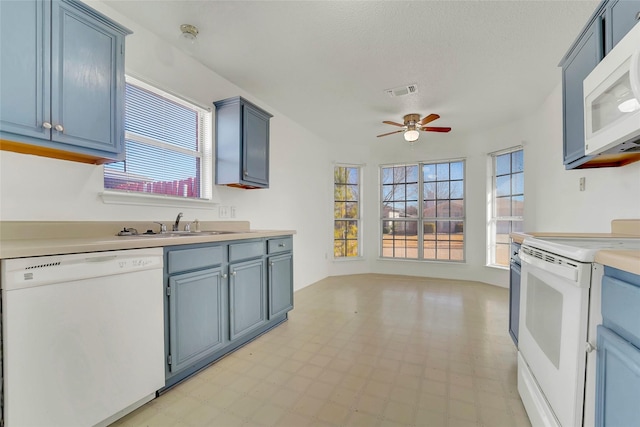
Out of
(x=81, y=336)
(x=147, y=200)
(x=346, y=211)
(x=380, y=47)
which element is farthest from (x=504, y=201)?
(x=81, y=336)

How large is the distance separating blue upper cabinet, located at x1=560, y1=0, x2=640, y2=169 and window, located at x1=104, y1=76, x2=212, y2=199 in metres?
3.07

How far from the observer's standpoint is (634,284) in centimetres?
83

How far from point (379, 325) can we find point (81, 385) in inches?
95.9

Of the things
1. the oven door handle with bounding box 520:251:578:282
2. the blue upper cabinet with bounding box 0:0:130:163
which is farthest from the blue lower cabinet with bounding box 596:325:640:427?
the blue upper cabinet with bounding box 0:0:130:163

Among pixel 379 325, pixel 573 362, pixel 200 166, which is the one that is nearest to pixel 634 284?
pixel 573 362

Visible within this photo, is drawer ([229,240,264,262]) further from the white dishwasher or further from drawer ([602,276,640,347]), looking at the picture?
drawer ([602,276,640,347])

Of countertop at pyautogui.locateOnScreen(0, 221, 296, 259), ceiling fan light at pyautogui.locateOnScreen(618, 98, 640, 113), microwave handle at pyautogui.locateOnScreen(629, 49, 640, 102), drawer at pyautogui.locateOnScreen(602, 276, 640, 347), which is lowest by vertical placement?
drawer at pyautogui.locateOnScreen(602, 276, 640, 347)

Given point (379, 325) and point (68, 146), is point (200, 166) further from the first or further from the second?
point (379, 325)

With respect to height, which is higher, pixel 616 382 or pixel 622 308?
pixel 622 308

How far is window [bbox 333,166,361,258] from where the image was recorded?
5672 mm

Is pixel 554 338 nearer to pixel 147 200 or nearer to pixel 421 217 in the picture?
pixel 147 200

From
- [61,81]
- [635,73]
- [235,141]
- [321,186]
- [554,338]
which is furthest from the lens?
[321,186]

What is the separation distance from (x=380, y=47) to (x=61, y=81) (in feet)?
7.64

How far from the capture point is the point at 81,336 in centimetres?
136
